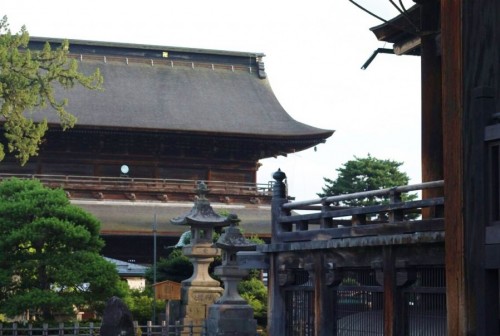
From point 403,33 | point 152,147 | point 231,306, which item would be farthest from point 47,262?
point 152,147

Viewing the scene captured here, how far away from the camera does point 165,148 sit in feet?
140

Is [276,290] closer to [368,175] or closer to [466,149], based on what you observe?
[466,149]

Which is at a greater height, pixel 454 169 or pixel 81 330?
pixel 454 169

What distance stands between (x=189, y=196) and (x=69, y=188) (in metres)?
4.83

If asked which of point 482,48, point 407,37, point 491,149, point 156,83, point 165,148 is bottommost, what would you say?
point 491,149

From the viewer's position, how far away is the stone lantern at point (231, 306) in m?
24.9

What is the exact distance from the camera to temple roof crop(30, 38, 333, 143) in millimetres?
A: 43156

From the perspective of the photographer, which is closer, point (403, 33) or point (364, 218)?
point (364, 218)

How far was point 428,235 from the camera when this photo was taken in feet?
31.6

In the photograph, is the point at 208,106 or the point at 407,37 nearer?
the point at 407,37

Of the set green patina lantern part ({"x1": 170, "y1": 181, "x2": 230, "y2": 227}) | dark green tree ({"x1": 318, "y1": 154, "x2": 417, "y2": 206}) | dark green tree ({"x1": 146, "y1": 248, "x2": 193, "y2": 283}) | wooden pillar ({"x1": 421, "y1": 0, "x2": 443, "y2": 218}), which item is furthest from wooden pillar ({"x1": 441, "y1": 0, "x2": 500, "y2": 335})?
dark green tree ({"x1": 318, "y1": 154, "x2": 417, "y2": 206})

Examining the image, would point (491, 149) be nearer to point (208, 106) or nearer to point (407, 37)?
point (407, 37)

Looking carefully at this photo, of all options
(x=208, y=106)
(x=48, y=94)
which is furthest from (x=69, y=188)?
(x=48, y=94)

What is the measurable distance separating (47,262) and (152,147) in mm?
16010
